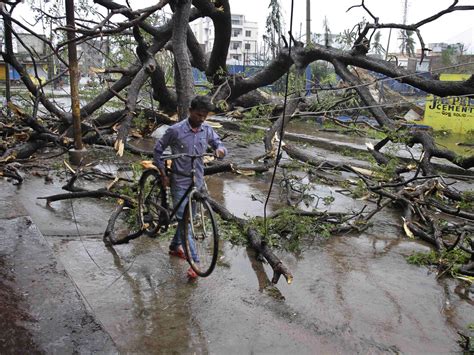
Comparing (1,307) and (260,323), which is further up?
(1,307)

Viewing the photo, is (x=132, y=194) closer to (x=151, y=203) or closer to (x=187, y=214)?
(x=151, y=203)

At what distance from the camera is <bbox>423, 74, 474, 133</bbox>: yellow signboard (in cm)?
1548

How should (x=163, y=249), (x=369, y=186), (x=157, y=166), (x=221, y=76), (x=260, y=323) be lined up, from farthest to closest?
1. (x=221, y=76)
2. (x=369, y=186)
3. (x=163, y=249)
4. (x=157, y=166)
5. (x=260, y=323)

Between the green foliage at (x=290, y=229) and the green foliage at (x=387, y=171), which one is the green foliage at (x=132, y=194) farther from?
the green foliage at (x=387, y=171)

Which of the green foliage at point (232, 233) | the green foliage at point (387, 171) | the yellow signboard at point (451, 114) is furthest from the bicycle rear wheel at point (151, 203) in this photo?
the yellow signboard at point (451, 114)

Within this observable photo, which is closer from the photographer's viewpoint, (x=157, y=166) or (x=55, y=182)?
(x=157, y=166)

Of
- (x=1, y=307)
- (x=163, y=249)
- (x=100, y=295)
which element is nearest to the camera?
(x=1, y=307)

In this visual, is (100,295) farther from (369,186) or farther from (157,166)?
(369,186)

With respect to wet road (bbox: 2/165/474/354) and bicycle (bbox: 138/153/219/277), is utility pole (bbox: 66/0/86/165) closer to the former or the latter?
wet road (bbox: 2/165/474/354)

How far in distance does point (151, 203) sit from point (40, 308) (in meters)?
2.21

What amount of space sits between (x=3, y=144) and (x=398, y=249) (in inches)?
296

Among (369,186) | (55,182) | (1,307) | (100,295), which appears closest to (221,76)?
(55,182)

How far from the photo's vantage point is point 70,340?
2.63 m

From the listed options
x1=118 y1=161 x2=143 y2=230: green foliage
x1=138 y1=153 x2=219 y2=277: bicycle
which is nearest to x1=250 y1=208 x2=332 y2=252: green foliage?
x1=138 y1=153 x2=219 y2=277: bicycle
